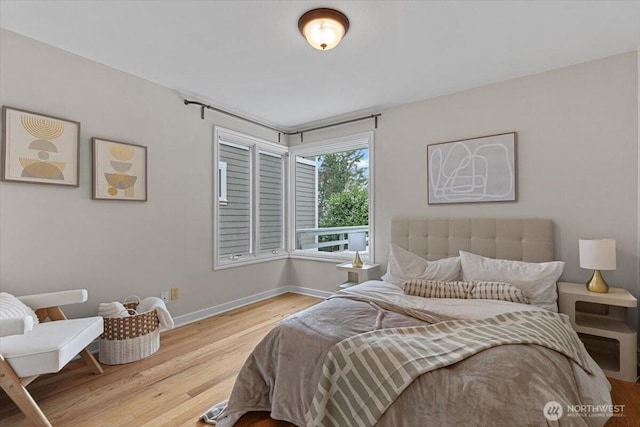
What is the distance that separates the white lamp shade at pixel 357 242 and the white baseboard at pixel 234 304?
36.9 inches

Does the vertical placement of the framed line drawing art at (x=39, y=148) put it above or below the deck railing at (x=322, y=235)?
above

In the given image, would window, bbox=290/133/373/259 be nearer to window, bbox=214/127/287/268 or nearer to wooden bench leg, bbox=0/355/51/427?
window, bbox=214/127/287/268

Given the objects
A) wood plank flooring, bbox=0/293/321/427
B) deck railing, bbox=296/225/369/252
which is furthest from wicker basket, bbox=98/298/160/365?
deck railing, bbox=296/225/369/252


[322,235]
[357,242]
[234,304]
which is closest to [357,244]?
[357,242]

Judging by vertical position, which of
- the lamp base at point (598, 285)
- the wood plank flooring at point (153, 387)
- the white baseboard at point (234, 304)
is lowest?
the wood plank flooring at point (153, 387)

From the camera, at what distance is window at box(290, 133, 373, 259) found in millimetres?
4086

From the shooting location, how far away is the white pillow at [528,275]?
224cm

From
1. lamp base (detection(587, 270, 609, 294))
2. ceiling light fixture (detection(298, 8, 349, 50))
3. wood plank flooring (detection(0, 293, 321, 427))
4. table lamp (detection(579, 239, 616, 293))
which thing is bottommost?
wood plank flooring (detection(0, 293, 321, 427))

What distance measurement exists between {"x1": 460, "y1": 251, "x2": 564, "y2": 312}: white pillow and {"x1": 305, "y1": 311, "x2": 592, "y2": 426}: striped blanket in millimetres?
606

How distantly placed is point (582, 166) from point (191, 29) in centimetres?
336

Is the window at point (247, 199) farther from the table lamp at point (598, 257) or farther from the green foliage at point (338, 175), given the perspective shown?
the table lamp at point (598, 257)

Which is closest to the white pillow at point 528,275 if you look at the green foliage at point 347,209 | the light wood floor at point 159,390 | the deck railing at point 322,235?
the light wood floor at point 159,390

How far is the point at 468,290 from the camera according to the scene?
232cm

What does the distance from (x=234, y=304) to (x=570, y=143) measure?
154 inches
